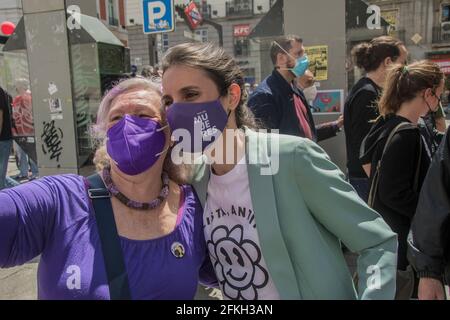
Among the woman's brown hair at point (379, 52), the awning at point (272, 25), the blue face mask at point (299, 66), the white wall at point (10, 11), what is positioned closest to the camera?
the woman's brown hair at point (379, 52)

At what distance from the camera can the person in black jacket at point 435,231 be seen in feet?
5.87

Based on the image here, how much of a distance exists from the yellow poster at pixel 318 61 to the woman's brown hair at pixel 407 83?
221 centimetres

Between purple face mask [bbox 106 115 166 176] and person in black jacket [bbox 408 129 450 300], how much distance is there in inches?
45.3

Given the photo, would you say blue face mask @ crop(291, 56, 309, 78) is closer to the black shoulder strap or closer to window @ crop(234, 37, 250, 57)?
the black shoulder strap

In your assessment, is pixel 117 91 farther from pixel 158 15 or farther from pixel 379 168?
pixel 158 15

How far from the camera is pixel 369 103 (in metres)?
3.66

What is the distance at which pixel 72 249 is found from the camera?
1.38 metres

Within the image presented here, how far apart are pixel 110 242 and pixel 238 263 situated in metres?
0.46

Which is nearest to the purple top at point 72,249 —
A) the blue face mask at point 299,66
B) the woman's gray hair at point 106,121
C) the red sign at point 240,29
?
the woman's gray hair at point 106,121

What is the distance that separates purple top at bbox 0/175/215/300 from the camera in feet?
4.42

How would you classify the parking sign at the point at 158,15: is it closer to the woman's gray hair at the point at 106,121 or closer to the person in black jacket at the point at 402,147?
the person in black jacket at the point at 402,147

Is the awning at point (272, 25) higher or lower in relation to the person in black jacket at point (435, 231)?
higher

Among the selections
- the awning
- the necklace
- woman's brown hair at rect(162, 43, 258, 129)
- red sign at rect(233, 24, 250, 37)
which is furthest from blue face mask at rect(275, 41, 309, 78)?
red sign at rect(233, 24, 250, 37)

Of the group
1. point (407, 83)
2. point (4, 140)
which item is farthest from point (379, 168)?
point (4, 140)
